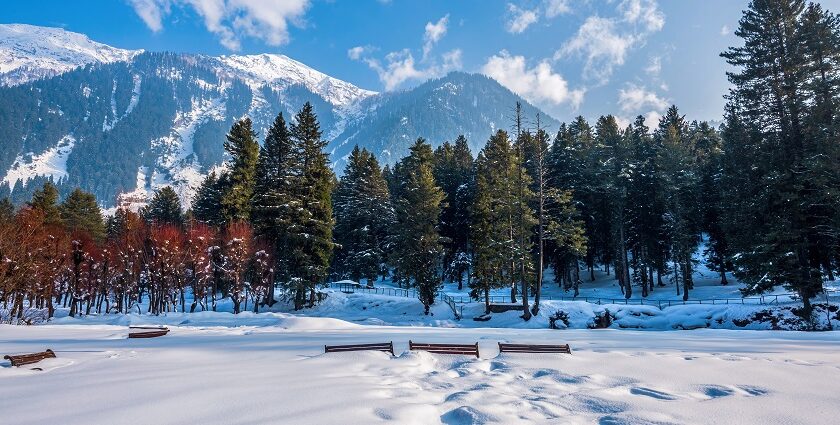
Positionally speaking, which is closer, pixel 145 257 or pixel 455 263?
pixel 145 257

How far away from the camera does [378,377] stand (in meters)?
10.8

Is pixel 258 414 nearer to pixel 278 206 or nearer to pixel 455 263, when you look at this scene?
pixel 278 206

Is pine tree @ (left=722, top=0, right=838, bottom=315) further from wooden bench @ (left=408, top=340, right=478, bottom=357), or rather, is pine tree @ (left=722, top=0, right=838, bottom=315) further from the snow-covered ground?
wooden bench @ (left=408, top=340, right=478, bottom=357)

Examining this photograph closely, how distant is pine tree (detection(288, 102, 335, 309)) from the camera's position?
124ft

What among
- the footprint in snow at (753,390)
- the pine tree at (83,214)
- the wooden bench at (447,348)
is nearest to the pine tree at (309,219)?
the wooden bench at (447,348)

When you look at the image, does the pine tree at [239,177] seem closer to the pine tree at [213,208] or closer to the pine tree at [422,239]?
the pine tree at [213,208]

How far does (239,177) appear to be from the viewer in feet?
138

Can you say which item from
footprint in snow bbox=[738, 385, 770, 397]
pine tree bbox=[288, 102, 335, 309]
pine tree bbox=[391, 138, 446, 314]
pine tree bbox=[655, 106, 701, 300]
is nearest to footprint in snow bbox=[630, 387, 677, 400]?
footprint in snow bbox=[738, 385, 770, 397]

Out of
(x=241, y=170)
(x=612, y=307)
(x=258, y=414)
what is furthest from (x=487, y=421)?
(x=241, y=170)

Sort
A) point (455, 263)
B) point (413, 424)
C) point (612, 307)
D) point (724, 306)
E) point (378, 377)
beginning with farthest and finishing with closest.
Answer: point (455, 263), point (612, 307), point (724, 306), point (378, 377), point (413, 424)

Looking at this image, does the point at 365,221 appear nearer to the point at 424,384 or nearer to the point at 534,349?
the point at 534,349

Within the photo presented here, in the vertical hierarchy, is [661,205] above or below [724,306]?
above

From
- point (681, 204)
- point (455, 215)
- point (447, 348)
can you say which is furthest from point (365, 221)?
point (447, 348)

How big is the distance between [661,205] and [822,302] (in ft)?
55.0
